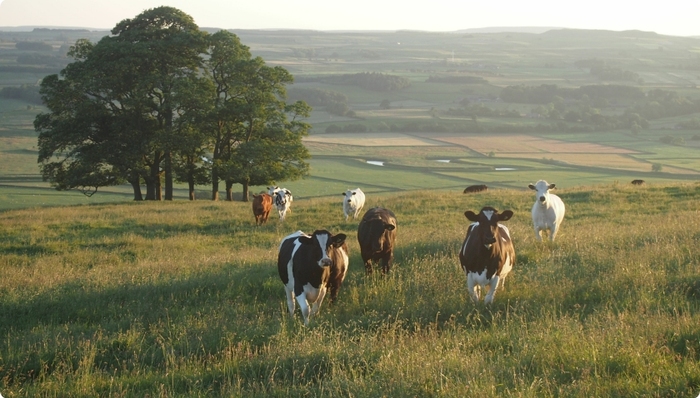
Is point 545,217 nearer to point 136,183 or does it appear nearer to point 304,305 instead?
point 304,305

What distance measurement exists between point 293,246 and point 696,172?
2124 inches

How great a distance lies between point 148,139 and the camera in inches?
1366

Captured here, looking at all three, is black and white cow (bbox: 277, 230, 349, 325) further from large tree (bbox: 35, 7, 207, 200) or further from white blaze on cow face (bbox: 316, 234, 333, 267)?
large tree (bbox: 35, 7, 207, 200)

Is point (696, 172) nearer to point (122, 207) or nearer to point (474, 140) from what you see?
point (474, 140)

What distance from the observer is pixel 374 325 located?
9.34m

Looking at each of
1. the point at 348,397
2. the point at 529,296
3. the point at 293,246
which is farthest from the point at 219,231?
the point at 348,397

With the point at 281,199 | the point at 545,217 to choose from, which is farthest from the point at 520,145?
the point at 545,217

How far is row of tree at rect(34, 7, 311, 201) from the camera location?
1357 inches

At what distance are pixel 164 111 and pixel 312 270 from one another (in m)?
27.4

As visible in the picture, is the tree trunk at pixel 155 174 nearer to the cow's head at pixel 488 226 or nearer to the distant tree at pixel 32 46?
the cow's head at pixel 488 226

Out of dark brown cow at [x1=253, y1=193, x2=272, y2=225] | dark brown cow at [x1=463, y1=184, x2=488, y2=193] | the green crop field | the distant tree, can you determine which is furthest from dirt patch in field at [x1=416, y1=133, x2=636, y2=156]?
the distant tree

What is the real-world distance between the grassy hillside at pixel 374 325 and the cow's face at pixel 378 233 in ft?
1.69

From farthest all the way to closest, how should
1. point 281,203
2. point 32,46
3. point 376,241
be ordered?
point 32,46 < point 281,203 < point 376,241

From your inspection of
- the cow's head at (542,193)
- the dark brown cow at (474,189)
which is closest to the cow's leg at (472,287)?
the cow's head at (542,193)
